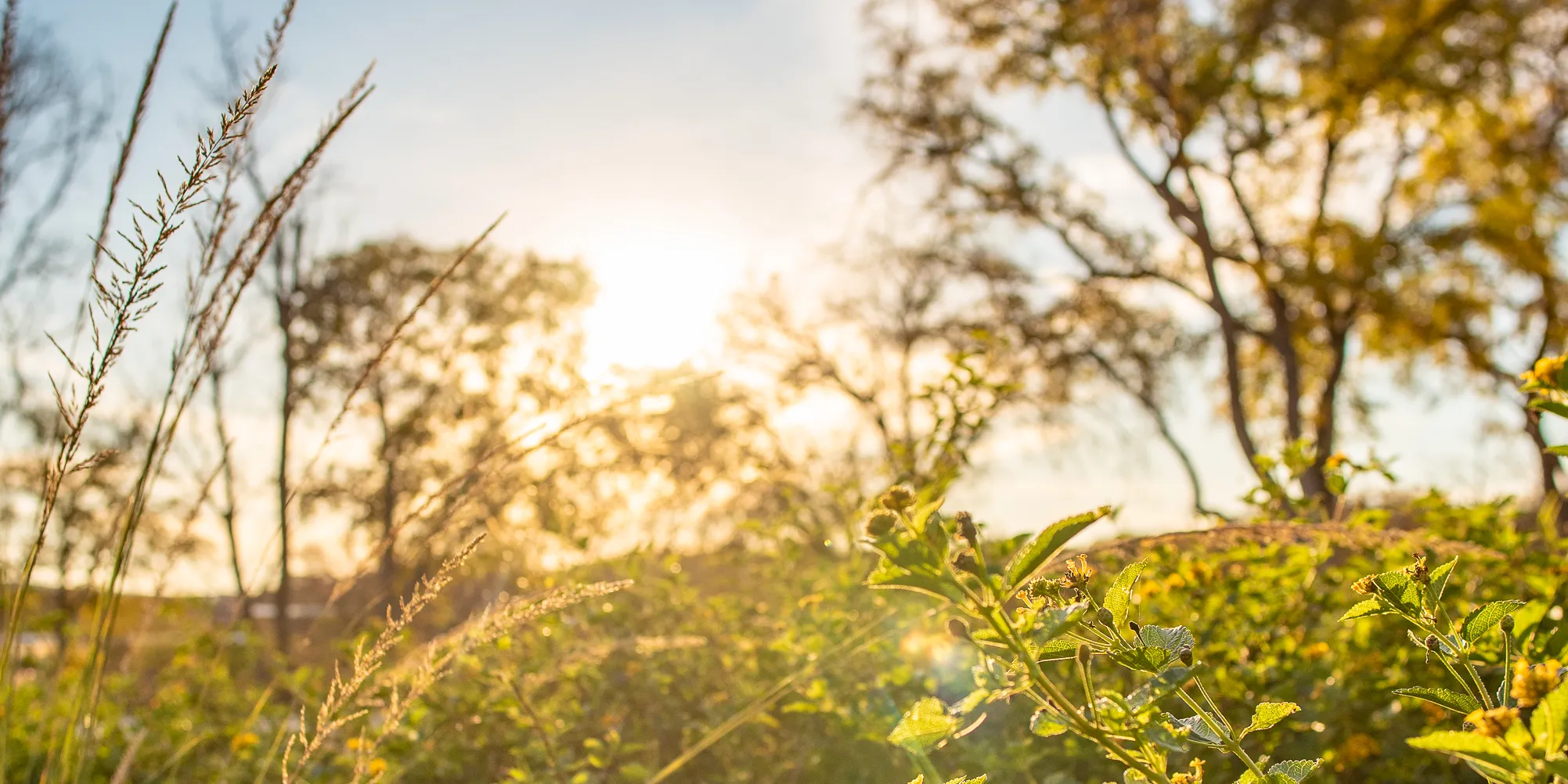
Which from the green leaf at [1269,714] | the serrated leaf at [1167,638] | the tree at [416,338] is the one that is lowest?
the green leaf at [1269,714]

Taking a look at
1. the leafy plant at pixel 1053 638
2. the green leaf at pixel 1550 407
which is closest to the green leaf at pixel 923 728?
the leafy plant at pixel 1053 638

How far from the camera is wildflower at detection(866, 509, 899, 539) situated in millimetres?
709

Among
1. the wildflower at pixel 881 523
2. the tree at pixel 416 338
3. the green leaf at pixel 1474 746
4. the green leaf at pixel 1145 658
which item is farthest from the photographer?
the tree at pixel 416 338

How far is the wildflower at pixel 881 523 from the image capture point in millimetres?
709

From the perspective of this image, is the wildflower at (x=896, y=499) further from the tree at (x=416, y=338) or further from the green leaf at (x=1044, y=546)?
the tree at (x=416, y=338)

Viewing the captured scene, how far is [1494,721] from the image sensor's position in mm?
634

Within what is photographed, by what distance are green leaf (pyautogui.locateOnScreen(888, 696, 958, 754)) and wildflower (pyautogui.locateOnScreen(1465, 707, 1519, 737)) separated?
384 mm

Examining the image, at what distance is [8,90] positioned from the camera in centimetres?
148

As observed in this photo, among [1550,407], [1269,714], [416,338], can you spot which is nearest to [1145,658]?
[1269,714]

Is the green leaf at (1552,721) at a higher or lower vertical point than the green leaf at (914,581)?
lower

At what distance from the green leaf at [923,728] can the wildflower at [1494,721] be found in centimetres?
38

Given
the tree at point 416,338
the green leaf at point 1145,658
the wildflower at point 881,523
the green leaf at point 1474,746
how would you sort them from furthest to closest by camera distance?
1. the tree at point 416,338
2. the green leaf at point 1145,658
3. the wildflower at point 881,523
4. the green leaf at point 1474,746

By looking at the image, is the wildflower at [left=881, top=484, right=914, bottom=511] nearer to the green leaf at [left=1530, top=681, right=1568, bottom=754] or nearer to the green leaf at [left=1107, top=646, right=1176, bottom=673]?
the green leaf at [left=1107, top=646, right=1176, bottom=673]

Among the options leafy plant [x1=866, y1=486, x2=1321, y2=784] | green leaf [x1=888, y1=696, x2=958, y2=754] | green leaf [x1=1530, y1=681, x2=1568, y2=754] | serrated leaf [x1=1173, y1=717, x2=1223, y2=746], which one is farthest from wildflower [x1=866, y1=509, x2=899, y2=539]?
green leaf [x1=1530, y1=681, x2=1568, y2=754]
